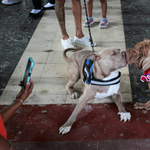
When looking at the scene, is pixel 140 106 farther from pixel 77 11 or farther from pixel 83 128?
pixel 77 11

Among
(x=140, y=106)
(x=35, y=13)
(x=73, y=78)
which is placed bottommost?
(x=140, y=106)

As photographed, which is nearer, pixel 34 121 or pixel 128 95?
pixel 34 121

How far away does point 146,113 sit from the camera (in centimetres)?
232

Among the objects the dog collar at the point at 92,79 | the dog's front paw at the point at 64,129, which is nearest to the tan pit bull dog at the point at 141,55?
the dog collar at the point at 92,79

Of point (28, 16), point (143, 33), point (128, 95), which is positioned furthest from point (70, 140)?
point (28, 16)

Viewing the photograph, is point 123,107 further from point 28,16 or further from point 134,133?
point 28,16

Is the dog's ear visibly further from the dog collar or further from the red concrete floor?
the red concrete floor

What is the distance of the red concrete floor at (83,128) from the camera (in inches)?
78.9

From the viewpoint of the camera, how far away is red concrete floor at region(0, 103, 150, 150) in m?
2.00

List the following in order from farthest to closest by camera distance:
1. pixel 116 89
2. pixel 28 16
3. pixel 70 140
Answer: pixel 28 16 < pixel 116 89 < pixel 70 140

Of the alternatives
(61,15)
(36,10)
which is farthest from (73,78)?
(36,10)

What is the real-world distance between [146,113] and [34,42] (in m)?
2.76

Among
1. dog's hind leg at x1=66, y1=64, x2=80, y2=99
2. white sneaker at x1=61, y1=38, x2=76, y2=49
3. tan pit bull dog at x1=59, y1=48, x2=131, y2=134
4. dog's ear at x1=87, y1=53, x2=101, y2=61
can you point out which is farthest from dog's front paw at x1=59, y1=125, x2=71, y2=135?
white sneaker at x1=61, y1=38, x2=76, y2=49

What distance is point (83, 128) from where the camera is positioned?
217cm
